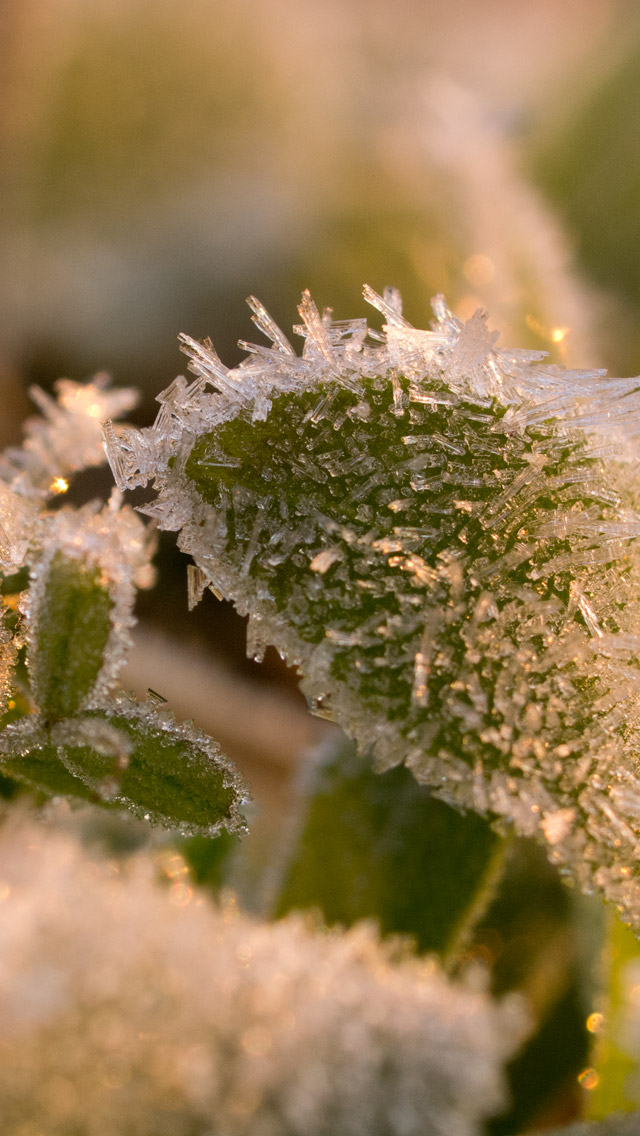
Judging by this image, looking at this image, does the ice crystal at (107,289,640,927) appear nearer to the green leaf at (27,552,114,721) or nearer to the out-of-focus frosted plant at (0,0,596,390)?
the green leaf at (27,552,114,721)

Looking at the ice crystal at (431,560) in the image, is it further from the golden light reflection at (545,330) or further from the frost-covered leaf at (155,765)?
the golden light reflection at (545,330)

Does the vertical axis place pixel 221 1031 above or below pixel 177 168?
below

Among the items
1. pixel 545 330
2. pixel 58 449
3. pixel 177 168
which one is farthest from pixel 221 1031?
pixel 177 168

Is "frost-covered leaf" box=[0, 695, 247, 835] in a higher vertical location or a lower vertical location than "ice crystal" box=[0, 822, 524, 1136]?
higher

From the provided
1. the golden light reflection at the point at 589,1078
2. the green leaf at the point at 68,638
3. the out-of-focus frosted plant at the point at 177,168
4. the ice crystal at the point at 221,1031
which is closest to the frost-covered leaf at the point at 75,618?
the green leaf at the point at 68,638

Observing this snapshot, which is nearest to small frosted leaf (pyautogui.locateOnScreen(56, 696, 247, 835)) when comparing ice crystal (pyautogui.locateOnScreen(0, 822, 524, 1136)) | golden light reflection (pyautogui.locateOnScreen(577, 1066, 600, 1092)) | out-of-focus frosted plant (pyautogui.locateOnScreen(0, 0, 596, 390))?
ice crystal (pyautogui.locateOnScreen(0, 822, 524, 1136))

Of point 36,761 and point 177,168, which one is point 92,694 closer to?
point 36,761
